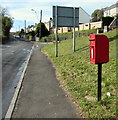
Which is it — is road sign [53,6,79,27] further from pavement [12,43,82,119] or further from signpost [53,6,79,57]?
pavement [12,43,82,119]

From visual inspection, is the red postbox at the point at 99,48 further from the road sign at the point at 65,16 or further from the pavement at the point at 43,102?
the road sign at the point at 65,16

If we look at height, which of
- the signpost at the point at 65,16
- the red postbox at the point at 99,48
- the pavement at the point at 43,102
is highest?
the signpost at the point at 65,16

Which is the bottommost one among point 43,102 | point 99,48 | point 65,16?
point 43,102

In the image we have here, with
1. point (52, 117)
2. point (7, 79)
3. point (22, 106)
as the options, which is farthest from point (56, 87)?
point (7, 79)

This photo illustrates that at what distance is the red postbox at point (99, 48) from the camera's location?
3.91 meters

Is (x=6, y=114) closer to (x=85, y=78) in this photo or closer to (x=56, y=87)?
(x=56, y=87)

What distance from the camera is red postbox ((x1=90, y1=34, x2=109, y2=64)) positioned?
3.91m

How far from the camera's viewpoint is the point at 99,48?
393 centimetres

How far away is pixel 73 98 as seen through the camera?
4656 millimetres

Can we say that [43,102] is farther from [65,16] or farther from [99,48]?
[65,16]

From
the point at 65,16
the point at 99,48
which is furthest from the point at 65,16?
the point at 99,48

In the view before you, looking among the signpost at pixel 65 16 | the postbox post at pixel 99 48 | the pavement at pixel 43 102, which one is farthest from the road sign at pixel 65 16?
the postbox post at pixel 99 48

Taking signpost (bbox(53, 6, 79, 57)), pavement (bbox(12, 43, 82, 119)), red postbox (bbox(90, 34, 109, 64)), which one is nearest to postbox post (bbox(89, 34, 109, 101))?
red postbox (bbox(90, 34, 109, 64))

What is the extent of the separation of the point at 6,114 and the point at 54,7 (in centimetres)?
1003
